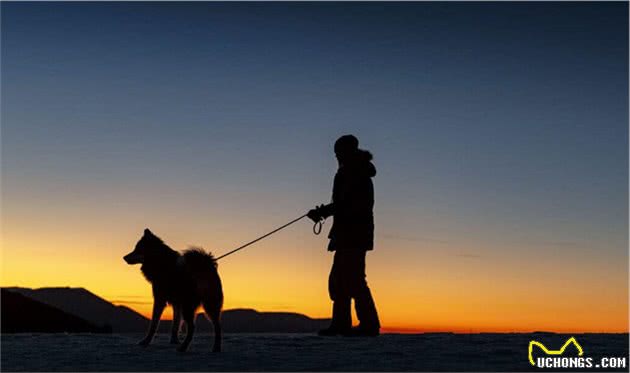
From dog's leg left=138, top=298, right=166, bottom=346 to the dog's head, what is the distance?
19.8 inches

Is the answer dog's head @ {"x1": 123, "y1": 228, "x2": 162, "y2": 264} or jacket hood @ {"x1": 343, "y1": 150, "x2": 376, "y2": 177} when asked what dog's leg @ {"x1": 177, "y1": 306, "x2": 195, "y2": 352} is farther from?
jacket hood @ {"x1": 343, "y1": 150, "x2": 376, "y2": 177}

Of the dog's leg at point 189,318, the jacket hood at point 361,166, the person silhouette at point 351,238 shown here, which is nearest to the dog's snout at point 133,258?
the dog's leg at point 189,318

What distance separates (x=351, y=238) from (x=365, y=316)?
39.2 inches

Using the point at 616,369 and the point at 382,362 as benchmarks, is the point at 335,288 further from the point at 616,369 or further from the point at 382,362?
the point at 616,369

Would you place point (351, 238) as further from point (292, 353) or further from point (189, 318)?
point (189, 318)

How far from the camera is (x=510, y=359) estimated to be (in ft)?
27.2

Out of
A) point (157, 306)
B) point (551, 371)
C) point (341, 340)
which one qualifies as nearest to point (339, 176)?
point (341, 340)

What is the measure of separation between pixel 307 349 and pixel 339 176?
2764mm

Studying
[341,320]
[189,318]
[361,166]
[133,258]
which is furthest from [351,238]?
[133,258]

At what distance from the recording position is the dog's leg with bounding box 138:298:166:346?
32.4 ft

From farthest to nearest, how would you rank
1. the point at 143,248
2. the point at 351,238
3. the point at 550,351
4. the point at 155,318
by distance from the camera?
the point at 351,238 < the point at 155,318 < the point at 143,248 < the point at 550,351

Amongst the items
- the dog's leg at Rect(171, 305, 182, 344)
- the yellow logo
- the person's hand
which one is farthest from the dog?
the yellow logo

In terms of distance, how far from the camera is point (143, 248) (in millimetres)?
9820

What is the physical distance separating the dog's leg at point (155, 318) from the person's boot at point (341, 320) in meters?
2.19
